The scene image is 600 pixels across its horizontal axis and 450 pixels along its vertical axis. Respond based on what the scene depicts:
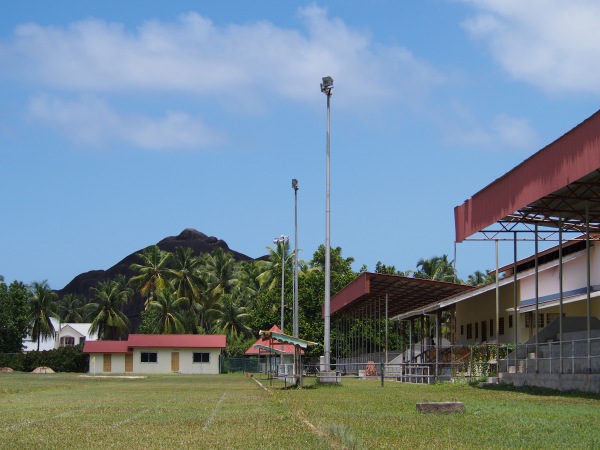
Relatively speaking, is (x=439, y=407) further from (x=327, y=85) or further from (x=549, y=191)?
(x=327, y=85)

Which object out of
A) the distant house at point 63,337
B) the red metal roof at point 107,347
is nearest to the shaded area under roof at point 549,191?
the red metal roof at point 107,347

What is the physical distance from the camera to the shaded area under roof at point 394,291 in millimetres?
43781

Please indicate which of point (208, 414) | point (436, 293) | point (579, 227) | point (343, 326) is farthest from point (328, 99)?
point (343, 326)

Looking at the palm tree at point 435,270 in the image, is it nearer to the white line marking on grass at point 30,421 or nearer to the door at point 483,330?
the door at point 483,330

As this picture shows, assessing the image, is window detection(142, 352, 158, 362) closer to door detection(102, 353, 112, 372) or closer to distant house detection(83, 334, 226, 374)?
distant house detection(83, 334, 226, 374)

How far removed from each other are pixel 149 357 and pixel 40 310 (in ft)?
89.1

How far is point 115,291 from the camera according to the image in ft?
344

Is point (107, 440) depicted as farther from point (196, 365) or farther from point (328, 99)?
point (196, 365)

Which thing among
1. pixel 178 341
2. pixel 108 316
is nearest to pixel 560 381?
pixel 178 341

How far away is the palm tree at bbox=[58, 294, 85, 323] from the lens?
14638 cm

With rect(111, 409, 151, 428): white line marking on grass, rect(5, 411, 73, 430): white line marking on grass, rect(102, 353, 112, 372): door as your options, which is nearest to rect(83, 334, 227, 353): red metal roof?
rect(102, 353, 112, 372): door

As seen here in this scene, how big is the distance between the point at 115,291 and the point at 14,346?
12547mm

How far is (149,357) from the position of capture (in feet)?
281

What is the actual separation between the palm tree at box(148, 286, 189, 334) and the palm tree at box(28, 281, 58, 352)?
701 inches
